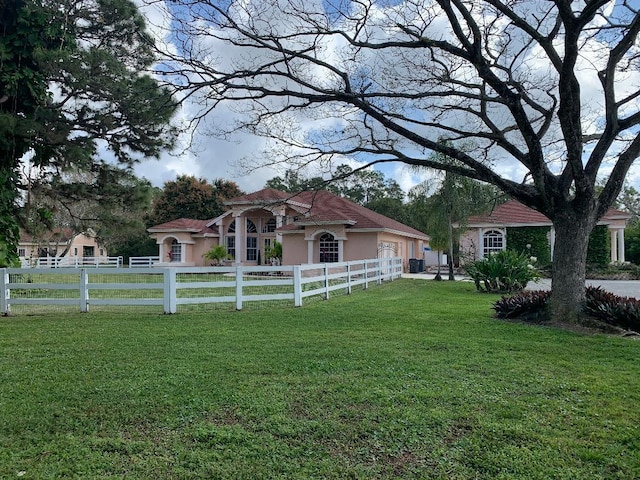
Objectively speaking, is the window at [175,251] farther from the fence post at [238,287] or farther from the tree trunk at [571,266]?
the tree trunk at [571,266]

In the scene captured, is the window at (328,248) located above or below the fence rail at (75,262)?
above

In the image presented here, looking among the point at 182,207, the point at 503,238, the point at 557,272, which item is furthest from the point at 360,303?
the point at 182,207

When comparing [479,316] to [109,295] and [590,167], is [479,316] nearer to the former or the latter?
[590,167]

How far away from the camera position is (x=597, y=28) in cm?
883

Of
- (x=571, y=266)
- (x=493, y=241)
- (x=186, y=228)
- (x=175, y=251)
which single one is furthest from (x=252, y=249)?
(x=571, y=266)

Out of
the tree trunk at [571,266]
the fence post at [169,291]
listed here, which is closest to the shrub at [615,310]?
the tree trunk at [571,266]

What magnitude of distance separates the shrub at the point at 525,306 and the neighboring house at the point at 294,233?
10.6m

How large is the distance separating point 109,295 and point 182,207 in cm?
3276

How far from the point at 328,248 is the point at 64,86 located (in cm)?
1501

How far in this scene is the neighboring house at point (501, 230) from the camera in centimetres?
2639

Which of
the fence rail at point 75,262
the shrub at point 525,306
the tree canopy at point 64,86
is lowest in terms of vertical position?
the shrub at point 525,306

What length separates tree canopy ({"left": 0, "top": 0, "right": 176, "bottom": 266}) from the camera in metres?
12.5

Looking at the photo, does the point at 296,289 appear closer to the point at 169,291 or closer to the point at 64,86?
the point at 169,291

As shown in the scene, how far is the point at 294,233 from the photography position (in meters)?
25.5
